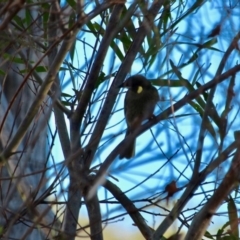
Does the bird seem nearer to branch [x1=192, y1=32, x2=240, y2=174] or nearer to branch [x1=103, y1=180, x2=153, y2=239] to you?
branch [x1=103, y1=180, x2=153, y2=239]

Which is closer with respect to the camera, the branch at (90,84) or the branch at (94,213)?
the branch at (90,84)

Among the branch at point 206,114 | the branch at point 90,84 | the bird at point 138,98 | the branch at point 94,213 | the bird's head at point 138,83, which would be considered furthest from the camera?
the bird at point 138,98

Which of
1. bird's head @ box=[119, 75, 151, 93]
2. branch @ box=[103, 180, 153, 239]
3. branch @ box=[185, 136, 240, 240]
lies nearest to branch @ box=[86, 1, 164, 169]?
bird's head @ box=[119, 75, 151, 93]

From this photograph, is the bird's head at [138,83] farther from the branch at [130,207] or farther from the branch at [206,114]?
the branch at [206,114]

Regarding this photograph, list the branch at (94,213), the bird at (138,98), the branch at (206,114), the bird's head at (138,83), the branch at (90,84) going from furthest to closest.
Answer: the bird at (138,98) < the bird's head at (138,83) < the branch at (94,213) < the branch at (90,84) < the branch at (206,114)

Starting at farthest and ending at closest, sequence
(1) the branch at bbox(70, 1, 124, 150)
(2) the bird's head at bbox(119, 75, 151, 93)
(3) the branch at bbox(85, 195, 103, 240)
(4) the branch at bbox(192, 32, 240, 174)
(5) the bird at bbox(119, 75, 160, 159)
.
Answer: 1. (5) the bird at bbox(119, 75, 160, 159)
2. (2) the bird's head at bbox(119, 75, 151, 93)
3. (3) the branch at bbox(85, 195, 103, 240)
4. (1) the branch at bbox(70, 1, 124, 150)
5. (4) the branch at bbox(192, 32, 240, 174)

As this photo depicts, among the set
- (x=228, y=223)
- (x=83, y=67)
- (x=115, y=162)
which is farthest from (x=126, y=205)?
Answer: (x=115, y=162)

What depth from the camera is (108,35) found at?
2.08 metres

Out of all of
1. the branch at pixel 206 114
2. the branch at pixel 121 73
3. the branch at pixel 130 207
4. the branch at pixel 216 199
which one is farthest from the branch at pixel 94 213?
the branch at pixel 206 114

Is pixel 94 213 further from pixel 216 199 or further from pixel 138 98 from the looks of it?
pixel 138 98

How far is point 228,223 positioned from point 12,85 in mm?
1584

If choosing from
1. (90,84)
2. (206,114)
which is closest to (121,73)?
(90,84)

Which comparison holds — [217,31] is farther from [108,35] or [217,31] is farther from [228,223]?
[228,223]

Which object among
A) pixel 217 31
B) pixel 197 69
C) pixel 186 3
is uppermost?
pixel 186 3
